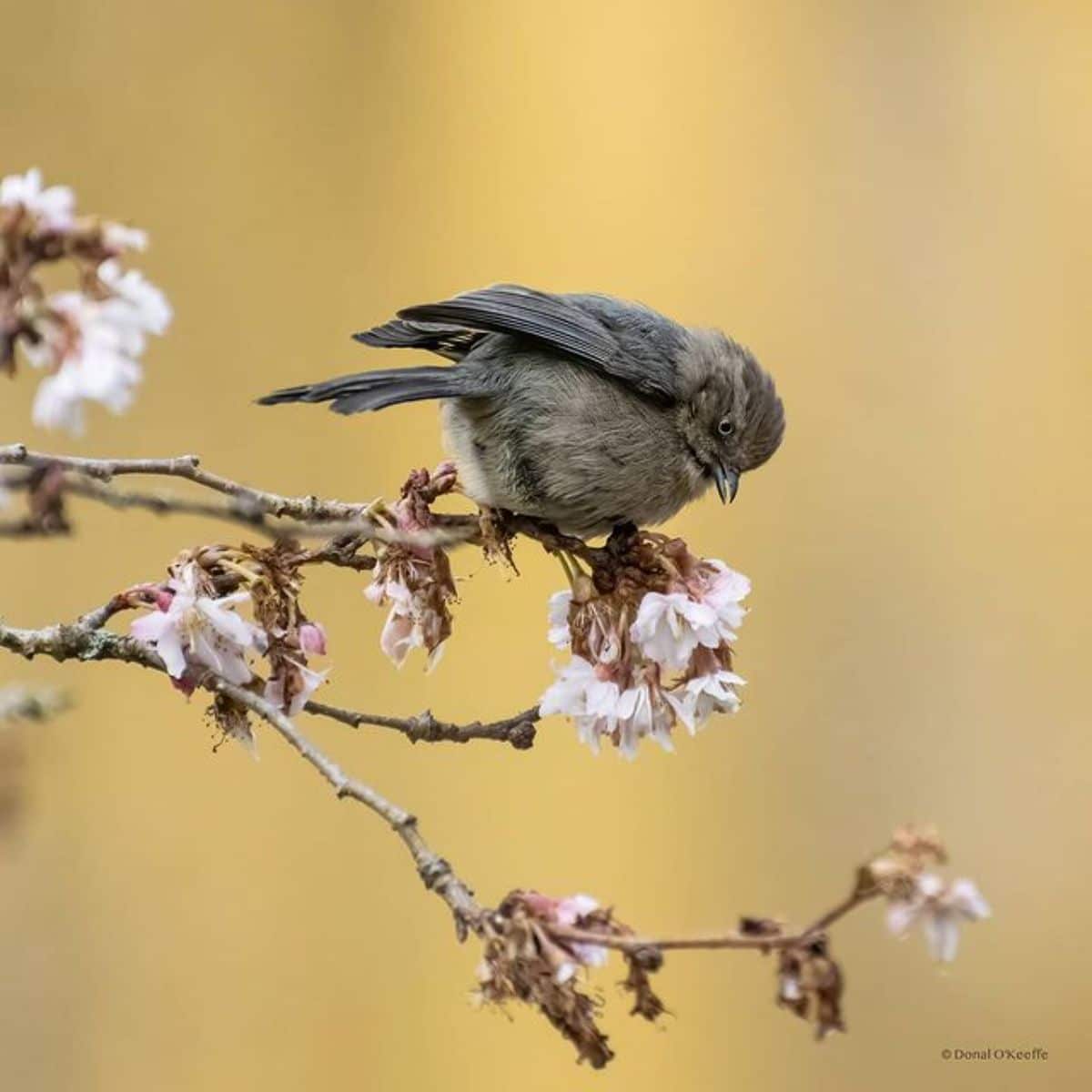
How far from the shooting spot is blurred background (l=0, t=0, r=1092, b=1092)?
236cm

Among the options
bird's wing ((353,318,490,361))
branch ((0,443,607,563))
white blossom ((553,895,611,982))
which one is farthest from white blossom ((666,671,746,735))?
bird's wing ((353,318,490,361))

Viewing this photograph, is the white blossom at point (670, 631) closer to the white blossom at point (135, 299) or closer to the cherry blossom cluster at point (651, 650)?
the cherry blossom cluster at point (651, 650)

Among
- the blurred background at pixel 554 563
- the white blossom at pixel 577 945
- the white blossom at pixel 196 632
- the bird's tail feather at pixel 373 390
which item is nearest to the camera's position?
the white blossom at pixel 577 945

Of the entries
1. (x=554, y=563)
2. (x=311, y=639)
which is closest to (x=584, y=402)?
(x=311, y=639)

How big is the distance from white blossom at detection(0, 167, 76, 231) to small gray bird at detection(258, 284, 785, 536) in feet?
1.89

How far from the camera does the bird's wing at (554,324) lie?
4.06 feet

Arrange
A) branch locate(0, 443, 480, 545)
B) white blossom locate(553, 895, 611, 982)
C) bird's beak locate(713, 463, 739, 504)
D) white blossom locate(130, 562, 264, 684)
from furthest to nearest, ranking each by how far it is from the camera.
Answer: bird's beak locate(713, 463, 739, 504)
white blossom locate(130, 562, 264, 684)
white blossom locate(553, 895, 611, 982)
branch locate(0, 443, 480, 545)

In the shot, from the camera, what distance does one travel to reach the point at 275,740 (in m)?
2.35

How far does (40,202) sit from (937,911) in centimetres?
53

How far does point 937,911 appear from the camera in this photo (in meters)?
0.68

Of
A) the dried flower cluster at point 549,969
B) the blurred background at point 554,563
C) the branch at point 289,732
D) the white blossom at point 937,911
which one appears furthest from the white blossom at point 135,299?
the blurred background at point 554,563

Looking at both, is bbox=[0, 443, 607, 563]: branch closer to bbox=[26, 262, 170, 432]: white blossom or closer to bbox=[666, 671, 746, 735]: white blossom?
bbox=[26, 262, 170, 432]: white blossom

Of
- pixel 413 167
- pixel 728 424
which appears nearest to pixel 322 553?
pixel 728 424

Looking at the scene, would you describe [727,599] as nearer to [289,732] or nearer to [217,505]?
[289,732]
